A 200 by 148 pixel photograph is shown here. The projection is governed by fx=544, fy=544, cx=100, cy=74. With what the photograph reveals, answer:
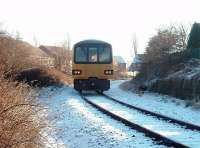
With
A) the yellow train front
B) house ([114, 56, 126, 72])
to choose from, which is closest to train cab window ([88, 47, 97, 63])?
the yellow train front

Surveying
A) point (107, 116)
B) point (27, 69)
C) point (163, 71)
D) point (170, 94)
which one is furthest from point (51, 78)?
point (107, 116)

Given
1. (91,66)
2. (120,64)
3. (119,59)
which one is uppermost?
(119,59)

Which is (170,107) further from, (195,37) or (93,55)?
(195,37)

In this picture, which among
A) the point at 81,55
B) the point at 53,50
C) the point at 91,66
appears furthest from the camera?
the point at 53,50

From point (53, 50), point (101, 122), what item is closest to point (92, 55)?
point (101, 122)

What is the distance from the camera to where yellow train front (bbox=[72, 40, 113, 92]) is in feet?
96.5

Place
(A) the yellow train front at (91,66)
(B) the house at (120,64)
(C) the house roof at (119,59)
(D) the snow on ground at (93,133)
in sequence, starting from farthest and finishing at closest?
(C) the house roof at (119,59), (B) the house at (120,64), (A) the yellow train front at (91,66), (D) the snow on ground at (93,133)

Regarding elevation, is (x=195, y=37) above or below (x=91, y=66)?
above

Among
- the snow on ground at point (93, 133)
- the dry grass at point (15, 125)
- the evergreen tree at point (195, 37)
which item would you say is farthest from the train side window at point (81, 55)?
the dry grass at point (15, 125)

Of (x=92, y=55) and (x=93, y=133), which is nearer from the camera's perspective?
(x=93, y=133)

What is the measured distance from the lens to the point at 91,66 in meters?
29.5

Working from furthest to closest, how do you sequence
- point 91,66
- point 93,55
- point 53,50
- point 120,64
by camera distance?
point 120,64 < point 53,50 < point 93,55 < point 91,66

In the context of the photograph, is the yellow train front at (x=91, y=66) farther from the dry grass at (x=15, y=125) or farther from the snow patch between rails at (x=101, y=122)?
the dry grass at (x=15, y=125)

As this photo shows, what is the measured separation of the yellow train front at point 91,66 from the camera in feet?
96.5
